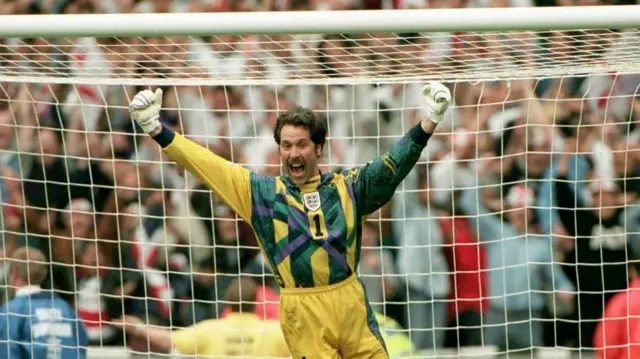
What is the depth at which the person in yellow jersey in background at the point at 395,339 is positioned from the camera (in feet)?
22.2

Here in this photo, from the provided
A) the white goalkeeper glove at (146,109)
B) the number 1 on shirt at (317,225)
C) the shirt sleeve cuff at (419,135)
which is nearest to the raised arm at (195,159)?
the white goalkeeper glove at (146,109)

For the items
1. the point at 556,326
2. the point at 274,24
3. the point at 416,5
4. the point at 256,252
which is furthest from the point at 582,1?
the point at 274,24

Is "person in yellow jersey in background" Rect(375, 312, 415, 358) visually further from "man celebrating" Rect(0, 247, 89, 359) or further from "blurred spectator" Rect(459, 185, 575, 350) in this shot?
"man celebrating" Rect(0, 247, 89, 359)

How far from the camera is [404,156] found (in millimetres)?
5195

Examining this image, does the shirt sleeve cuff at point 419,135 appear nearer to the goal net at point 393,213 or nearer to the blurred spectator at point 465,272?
the goal net at point 393,213

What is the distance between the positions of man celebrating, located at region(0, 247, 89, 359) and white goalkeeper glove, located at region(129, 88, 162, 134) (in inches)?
71.9

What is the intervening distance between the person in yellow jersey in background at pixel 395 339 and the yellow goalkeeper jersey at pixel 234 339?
52 centimetres

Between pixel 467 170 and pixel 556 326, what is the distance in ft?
3.47

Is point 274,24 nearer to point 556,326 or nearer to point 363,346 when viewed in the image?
point 363,346

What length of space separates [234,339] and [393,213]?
106 cm

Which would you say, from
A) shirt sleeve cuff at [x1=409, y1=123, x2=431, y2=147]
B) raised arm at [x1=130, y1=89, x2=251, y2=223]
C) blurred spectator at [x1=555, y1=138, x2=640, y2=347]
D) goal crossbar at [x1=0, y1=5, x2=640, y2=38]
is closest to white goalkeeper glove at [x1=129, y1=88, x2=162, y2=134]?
raised arm at [x1=130, y1=89, x2=251, y2=223]

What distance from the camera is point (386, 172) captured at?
207 inches

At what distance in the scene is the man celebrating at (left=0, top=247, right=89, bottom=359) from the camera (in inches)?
269

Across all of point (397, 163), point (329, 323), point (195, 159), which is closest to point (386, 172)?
point (397, 163)
